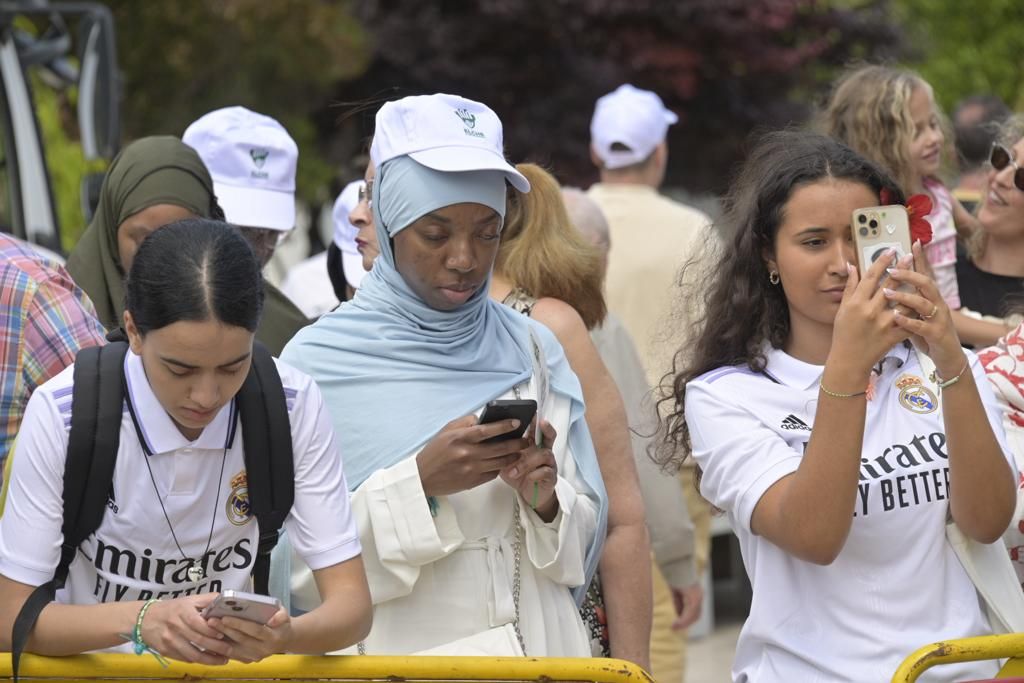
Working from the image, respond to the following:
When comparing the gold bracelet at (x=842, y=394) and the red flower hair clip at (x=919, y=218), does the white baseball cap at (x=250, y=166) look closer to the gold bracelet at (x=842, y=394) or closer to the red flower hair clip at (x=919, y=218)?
the red flower hair clip at (x=919, y=218)

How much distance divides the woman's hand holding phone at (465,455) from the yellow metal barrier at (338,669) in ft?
1.71

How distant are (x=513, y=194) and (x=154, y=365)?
5.22 ft

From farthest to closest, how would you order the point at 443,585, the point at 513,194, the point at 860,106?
1. the point at 860,106
2. the point at 513,194
3. the point at 443,585

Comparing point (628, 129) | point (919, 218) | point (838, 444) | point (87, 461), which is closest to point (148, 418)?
point (87, 461)

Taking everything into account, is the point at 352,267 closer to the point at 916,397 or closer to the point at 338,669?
the point at 916,397

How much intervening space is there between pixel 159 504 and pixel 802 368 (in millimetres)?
1394

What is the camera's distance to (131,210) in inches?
182

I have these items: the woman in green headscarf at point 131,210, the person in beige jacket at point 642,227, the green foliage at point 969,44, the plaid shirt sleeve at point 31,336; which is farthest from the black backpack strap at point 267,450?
the green foliage at point 969,44

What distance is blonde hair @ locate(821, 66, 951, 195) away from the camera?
546 cm

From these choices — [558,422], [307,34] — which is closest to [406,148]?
[558,422]

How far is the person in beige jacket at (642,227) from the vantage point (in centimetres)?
666

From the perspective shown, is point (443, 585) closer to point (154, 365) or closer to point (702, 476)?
point (702, 476)

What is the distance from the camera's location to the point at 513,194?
4.41m

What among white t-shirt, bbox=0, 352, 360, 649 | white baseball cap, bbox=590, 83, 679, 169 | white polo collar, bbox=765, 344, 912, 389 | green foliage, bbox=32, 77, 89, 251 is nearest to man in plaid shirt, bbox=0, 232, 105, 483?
white t-shirt, bbox=0, 352, 360, 649
